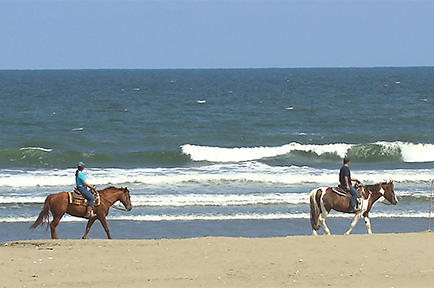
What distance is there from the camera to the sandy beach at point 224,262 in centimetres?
1010

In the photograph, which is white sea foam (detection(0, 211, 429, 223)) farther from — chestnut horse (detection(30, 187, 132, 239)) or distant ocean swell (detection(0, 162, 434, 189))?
distant ocean swell (detection(0, 162, 434, 189))

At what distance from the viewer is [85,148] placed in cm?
3181

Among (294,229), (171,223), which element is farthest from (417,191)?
(171,223)

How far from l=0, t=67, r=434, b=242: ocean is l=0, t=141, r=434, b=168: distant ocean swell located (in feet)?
0.20

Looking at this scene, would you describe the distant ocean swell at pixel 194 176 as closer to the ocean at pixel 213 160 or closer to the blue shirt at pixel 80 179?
the ocean at pixel 213 160

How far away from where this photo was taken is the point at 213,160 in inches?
1180

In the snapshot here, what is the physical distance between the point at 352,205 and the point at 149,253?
5515mm

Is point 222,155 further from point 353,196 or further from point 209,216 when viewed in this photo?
point 353,196

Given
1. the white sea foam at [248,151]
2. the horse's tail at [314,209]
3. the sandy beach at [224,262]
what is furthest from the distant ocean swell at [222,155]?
the sandy beach at [224,262]

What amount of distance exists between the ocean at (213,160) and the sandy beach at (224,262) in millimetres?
2616

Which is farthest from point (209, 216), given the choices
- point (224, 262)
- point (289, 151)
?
point (289, 151)

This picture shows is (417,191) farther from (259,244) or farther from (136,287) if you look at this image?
(136,287)

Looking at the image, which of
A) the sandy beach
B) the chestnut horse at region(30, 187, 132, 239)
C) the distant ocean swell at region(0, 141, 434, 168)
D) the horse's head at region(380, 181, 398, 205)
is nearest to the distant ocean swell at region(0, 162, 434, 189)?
the distant ocean swell at region(0, 141, 434, 168)

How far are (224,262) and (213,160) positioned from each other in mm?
18777
